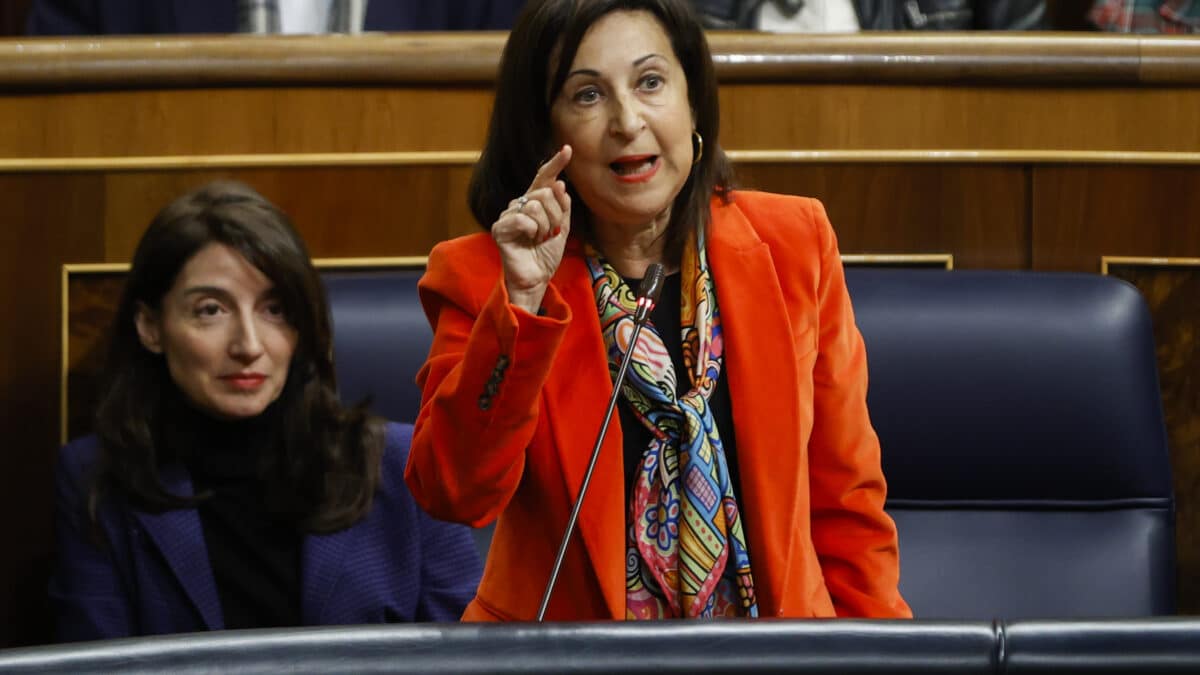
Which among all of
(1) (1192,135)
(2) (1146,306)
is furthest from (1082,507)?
(1) (1192,135)

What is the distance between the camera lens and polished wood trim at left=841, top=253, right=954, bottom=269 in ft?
5.20

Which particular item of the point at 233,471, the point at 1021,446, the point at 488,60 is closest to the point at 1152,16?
the point at 1021,446

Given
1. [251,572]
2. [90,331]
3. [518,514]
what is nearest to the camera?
[518,514]

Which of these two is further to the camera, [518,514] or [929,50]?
[929,50]

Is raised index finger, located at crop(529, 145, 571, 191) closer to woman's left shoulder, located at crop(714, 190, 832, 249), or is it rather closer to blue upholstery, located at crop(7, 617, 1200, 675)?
woman's left shoulder, located at crop(714, 190, 832, 249)

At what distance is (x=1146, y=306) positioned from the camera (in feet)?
4.82

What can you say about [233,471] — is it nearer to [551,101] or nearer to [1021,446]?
[551,101]

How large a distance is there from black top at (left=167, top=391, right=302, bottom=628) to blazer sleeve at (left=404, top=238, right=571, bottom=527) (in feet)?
1.72

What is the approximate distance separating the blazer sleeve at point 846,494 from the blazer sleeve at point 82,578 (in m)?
0.66

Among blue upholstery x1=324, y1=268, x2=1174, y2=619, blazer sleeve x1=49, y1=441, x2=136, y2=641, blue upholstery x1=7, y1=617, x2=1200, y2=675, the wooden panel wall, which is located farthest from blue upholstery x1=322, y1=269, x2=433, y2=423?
blue upholstery x1=7, y1=617, x2=1200, y2=675

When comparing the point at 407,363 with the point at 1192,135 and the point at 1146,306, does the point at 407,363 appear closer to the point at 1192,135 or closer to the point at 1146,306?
the point at 1146,306

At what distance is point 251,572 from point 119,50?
549mm

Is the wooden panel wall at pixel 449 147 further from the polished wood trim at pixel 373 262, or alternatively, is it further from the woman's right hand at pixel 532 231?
the woman's right hand at pixel 532 231

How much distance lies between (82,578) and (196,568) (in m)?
0.10
